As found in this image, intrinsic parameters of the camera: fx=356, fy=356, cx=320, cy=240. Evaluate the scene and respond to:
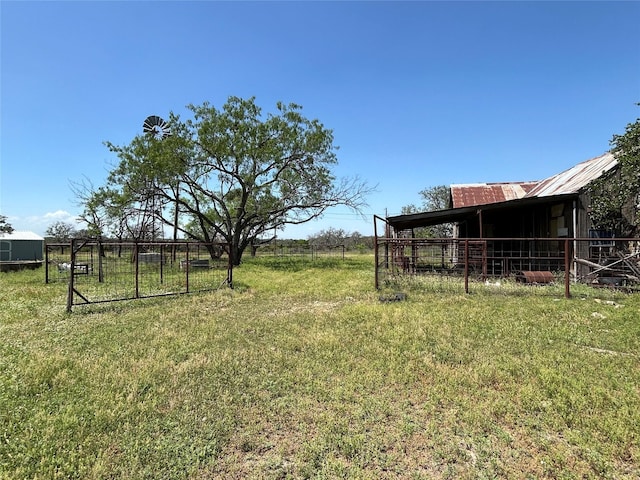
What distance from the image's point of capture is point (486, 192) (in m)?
17.8

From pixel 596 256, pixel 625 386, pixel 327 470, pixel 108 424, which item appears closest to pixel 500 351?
pixel 625 386

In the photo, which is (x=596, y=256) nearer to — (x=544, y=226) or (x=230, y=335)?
(x=544, y=226)

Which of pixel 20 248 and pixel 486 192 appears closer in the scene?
pixel 486 192

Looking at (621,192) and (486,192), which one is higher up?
(486,192)

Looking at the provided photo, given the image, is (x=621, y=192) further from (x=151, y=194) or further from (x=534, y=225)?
(x=151, y=194)

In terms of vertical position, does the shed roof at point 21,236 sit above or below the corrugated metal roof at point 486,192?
below

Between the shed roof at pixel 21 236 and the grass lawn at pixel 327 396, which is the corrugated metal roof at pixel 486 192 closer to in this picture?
the grass lawn at pixel 327 396

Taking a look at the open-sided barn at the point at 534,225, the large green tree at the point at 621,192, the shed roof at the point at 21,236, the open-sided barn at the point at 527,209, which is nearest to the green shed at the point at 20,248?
the shed roof at the point at 21,236

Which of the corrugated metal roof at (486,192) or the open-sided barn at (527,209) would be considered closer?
the open-sided barn at (527,209)

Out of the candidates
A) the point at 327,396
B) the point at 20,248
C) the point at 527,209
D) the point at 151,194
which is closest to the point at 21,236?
the point at 20,248

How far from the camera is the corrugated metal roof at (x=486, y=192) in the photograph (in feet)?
56.7

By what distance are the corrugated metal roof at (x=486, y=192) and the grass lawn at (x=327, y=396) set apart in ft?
38.2

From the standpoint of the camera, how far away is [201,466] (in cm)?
238

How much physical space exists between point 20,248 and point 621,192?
2914 centimetres
